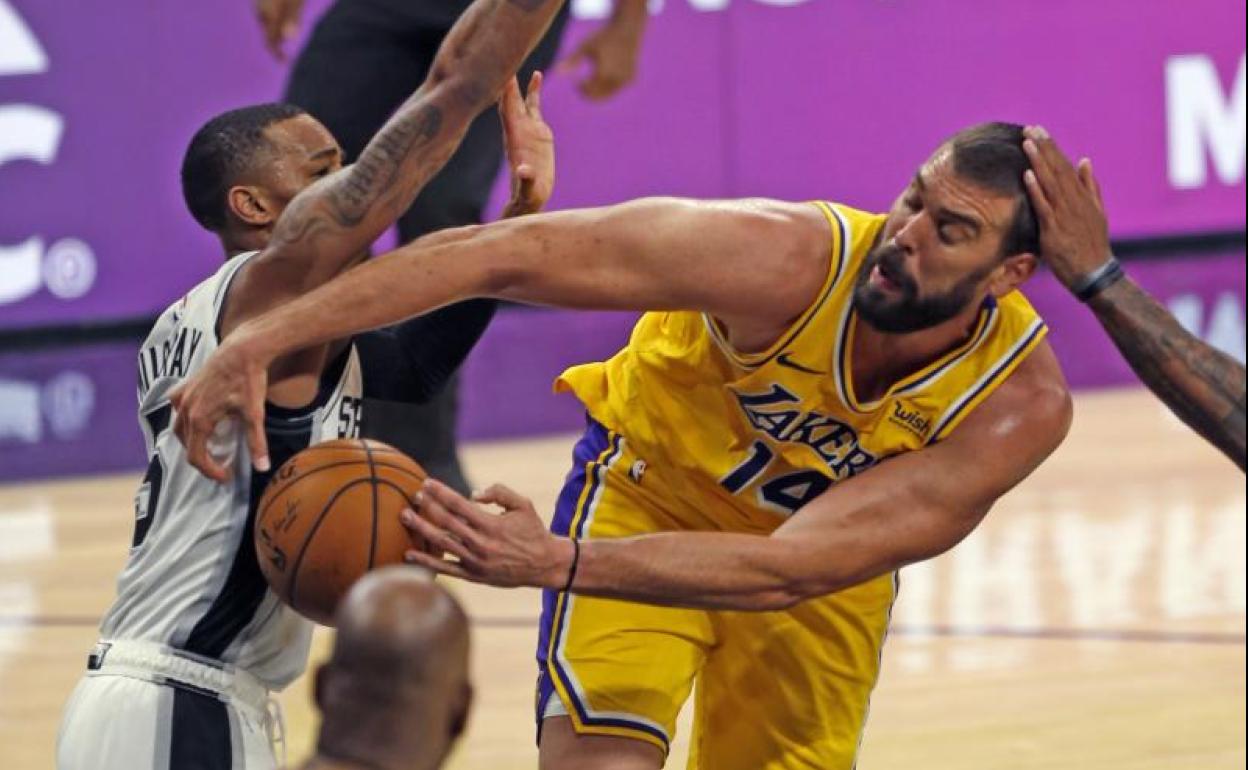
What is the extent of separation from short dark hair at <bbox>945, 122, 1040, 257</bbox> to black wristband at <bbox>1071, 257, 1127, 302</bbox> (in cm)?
12

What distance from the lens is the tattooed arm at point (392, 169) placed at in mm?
3607

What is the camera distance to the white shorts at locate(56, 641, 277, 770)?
11.8 ft

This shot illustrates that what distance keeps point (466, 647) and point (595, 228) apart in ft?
4.80

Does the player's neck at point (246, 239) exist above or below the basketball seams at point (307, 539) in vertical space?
above

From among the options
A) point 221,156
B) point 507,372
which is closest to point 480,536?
point 221,156

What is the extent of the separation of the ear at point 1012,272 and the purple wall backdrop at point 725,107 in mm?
6739

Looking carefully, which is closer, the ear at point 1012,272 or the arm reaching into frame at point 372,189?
the arm reaching into frame at point 372,189

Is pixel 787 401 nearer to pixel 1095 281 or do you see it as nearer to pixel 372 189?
pixel 1095 281

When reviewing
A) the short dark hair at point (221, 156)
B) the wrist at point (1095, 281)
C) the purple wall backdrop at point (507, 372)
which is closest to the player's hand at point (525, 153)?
the short dark hair at point (221, 156)

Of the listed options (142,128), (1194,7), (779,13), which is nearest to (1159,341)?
(142,128)

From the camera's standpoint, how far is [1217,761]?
5227 mm

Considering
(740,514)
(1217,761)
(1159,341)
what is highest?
(1159,341)

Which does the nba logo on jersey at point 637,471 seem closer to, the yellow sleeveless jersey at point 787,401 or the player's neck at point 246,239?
the yellow sleeveless jersey at point 787,401

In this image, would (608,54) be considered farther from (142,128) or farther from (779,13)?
(779,13)
